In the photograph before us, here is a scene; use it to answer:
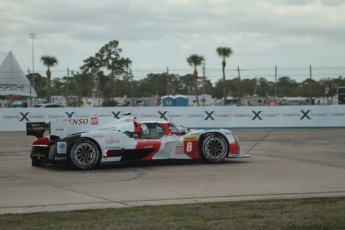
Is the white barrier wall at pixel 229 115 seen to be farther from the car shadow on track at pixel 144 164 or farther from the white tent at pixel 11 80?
the car shadow on track at pixel 144 164

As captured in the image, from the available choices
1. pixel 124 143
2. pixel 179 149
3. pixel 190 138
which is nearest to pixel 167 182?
pixel 124 143

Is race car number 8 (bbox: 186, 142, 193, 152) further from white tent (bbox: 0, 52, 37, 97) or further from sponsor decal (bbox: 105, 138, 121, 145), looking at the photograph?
white tent (bbox: 0, 52, 37, 97)

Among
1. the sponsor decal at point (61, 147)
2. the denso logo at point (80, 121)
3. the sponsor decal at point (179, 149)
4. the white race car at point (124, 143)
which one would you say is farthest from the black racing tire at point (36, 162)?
the sponsor decal at point (179, 149)

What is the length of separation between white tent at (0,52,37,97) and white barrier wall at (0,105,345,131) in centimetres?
557

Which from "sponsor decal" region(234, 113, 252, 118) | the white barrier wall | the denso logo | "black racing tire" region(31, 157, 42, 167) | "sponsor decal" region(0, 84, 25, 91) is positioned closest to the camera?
the denso logo

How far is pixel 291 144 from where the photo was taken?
20.8 metres

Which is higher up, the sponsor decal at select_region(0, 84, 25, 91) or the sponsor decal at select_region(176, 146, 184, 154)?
the sponsor decal at select_region(0, 84, 25, 91)

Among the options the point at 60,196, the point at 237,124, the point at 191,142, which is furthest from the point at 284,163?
the point at 237,124

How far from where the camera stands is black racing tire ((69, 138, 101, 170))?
13.4 m

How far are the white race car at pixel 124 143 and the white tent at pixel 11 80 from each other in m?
23.4

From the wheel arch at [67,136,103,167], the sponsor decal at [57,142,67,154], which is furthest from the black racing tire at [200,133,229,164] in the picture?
the sponsor decal at [57,142,67,154]

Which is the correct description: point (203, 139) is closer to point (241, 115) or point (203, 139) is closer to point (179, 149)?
point (179, 149)

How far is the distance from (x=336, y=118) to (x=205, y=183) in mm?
22345

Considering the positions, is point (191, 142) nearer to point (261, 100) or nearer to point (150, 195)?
point (150, 195)
